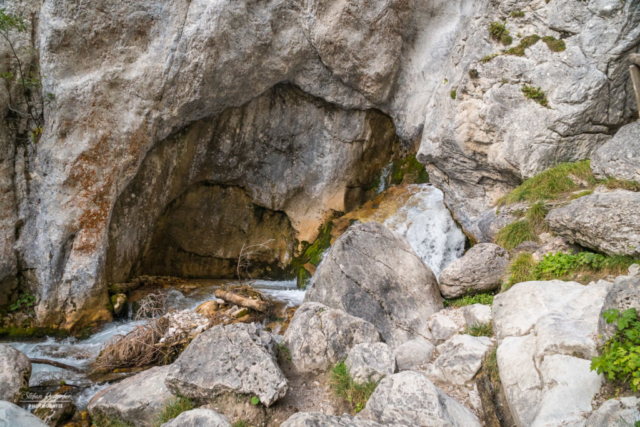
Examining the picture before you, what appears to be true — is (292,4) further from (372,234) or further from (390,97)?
(372,234)

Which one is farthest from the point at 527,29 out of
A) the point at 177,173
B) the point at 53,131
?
the point at 53,131

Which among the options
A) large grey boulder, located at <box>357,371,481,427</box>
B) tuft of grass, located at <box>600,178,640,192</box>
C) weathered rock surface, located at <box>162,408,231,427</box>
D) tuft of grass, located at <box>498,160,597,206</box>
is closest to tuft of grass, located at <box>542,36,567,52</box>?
tuft of grass, located at <box>498,160,597,206</box>

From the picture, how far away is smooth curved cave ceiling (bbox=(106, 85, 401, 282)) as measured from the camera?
12.2 meters

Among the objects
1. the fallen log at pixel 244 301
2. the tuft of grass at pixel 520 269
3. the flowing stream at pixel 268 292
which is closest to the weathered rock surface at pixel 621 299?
the tuft of grass at pixel 520 269

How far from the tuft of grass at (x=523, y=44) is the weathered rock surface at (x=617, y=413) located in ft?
26.5

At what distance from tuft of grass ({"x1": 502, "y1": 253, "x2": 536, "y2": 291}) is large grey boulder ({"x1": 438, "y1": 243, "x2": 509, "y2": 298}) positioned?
1.34 ft

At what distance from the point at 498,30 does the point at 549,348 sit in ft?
26.2

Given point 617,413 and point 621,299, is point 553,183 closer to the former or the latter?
point 621,299

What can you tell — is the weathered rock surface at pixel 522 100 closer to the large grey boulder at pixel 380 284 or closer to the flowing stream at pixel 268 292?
the flowing stream at pixel 268 292

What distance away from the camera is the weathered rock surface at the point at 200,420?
152 inches

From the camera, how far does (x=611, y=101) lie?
7934 mm

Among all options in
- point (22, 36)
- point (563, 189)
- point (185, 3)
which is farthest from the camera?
point (185, 3)

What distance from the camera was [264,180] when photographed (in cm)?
1331

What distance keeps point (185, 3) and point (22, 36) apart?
11.7 feet
